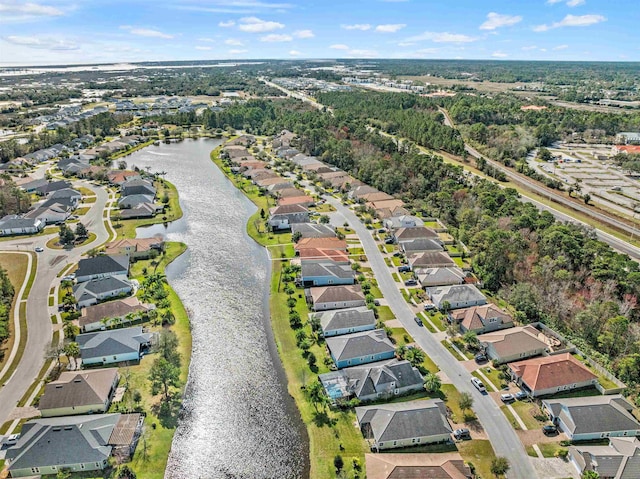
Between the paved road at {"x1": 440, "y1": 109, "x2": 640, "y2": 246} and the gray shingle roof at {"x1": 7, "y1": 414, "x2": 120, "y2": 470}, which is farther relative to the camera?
the paved road at {"x1": 440, "y1": 109, "x2": 640, "y2": 246}

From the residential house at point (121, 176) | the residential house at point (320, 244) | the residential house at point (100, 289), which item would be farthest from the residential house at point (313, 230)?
the residential house at point (121, 176)

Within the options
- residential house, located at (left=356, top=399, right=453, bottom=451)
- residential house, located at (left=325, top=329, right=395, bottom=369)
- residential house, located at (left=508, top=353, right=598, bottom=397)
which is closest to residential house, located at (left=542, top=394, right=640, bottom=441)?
residential house, located at (left=508, top=353, right=598, bottom=397)

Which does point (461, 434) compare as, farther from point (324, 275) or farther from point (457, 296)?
point (324, 275)

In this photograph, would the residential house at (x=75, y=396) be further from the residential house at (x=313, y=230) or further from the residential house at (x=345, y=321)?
the residential house at (x=313, y=230)

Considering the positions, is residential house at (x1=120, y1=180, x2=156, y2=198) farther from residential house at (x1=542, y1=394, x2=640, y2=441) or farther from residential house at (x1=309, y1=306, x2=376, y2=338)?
residential house at (x1=542, y1=394, x2=640, y2=441)

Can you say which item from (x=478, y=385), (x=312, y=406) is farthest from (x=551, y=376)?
(x=312, y=406)

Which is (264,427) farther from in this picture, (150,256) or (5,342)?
(150,256)

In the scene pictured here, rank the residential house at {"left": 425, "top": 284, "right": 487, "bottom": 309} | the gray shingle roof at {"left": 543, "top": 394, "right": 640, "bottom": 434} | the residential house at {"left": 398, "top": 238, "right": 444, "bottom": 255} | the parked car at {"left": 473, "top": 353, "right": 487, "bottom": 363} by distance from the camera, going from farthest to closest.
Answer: the residential house at {"left": 398, "top": 238, "right": 444, "bottom": 255} → the residential house at {"left": 425, "top": 284, "right": 487, "bottom": 309} → the parked car at {"left": 473, "top": 353, "right": 487, "bottom": 363} → the gray shingle roof at {"left": 543, "top": 394, "right": 640, "bottom": 434}
